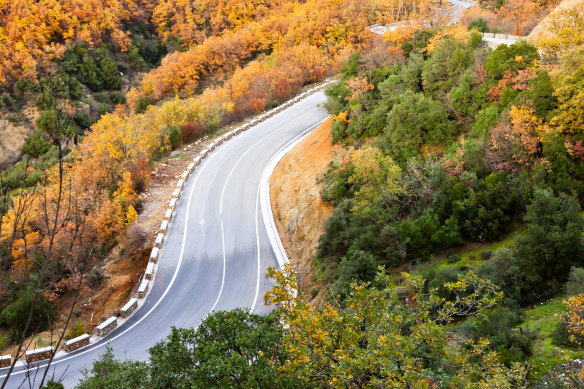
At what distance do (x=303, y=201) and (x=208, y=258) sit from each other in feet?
20.3

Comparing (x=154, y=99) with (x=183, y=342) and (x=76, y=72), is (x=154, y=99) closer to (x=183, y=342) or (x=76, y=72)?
(x=76, y=72)

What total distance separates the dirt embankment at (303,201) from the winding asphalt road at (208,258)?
1.30 meters

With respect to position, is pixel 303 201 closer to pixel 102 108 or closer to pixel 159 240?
pixel 159 240

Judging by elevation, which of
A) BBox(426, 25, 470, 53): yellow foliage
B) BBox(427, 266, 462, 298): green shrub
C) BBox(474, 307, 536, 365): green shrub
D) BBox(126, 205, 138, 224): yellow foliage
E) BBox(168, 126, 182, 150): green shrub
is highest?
BBox(168, 126, 182, 150): green shrub

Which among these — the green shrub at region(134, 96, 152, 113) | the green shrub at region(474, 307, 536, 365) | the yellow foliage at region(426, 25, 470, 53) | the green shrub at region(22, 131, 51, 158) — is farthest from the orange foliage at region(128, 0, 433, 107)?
the green shrub at region(474, 307, 536, 365)

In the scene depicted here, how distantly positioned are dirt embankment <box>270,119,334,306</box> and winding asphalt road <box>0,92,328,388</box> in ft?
4.26

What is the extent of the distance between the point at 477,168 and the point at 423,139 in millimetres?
4934

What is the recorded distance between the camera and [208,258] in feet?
74.8

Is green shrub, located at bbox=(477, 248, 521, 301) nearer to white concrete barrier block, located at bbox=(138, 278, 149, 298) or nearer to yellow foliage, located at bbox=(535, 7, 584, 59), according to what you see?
yellow foliage, located at bbox=(535, 7, 584, 59)

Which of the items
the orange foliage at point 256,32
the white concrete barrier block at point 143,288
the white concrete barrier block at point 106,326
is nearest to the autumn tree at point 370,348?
the white concrete barrier block at point 106,326

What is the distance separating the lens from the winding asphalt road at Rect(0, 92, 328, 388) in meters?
18.0

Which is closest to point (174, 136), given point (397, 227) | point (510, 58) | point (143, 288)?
point (143, 288)

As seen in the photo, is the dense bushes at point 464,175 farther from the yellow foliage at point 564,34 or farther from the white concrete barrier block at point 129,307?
the white concrete barrier block at point 129,307

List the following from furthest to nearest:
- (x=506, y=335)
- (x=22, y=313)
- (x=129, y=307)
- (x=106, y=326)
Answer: (x=22, y=313), (x=129, y=307), (x=106, y=326), (x=506, y=335)
